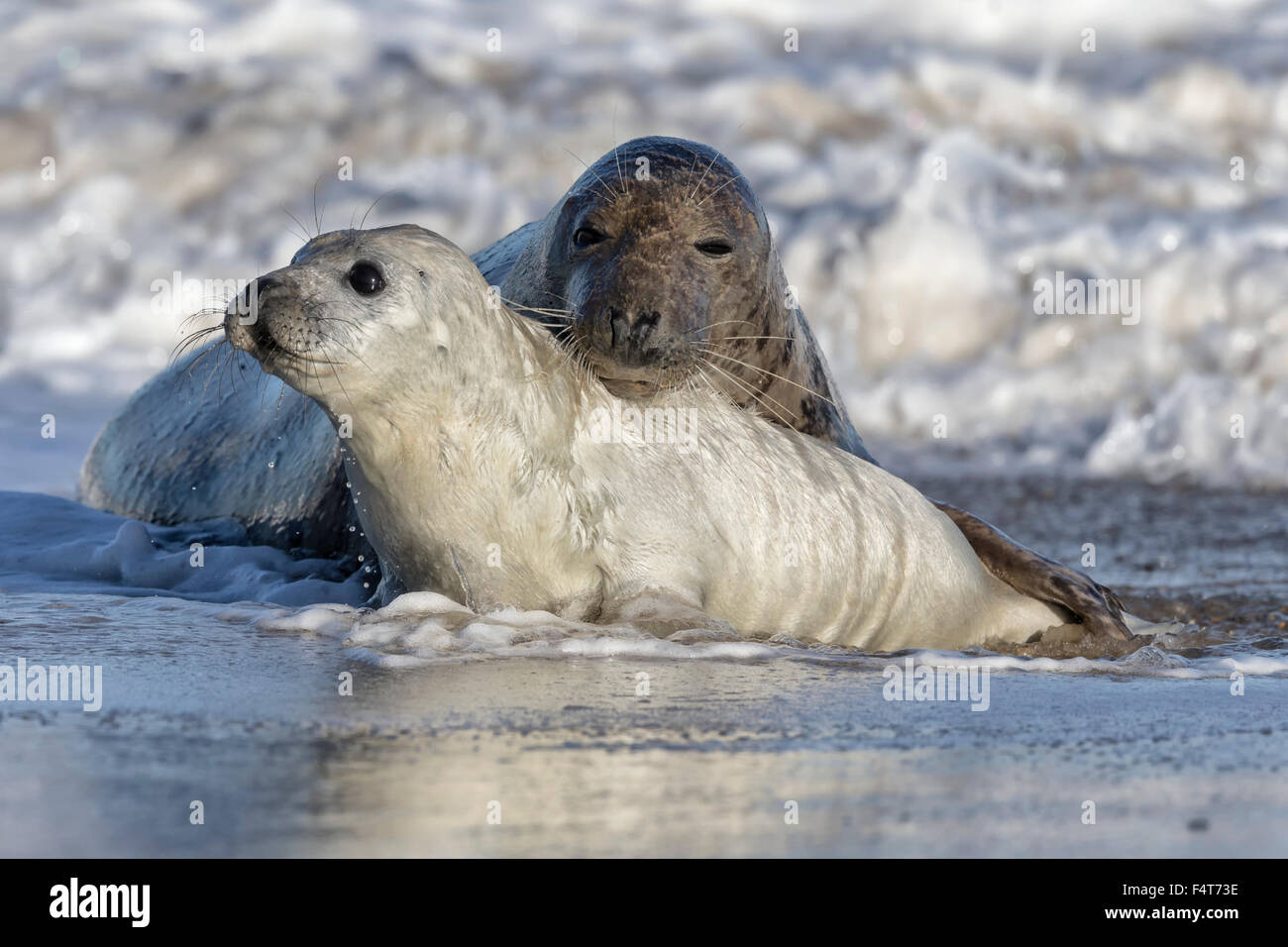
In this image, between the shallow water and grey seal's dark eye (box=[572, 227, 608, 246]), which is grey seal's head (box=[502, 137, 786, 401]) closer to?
grey seal's dark eye (box=[572, 227, 608, 246])

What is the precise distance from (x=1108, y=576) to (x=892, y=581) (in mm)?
1786

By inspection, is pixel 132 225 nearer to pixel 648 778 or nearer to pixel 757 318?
pixel 757 318

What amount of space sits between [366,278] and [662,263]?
1415 mm

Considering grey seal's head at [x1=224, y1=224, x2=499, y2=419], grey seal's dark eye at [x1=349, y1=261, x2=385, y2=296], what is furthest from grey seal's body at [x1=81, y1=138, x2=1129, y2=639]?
grey seal's dark eye at [x1=349, y1=261, x2=385, y2=296]

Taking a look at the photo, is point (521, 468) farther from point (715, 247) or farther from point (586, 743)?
point (715, 247)

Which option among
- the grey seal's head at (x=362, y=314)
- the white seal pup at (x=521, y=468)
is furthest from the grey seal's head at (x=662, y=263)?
the grey seal's head at (x=362, y=314)

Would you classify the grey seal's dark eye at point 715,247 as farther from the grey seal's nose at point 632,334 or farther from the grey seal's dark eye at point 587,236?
the grey seal's nose at point 632,334

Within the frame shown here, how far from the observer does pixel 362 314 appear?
357 cm

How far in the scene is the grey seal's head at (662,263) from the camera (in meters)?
4.46

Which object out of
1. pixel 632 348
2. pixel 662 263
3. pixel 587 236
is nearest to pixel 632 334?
pixel 632 348

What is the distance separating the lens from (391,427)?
3.70 meters

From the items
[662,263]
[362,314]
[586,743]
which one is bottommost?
[586,743]

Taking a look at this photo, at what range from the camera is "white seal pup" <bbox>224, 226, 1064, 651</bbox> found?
11.8 feet

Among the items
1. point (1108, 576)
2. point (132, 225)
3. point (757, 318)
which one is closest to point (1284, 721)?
point (757, 318)
